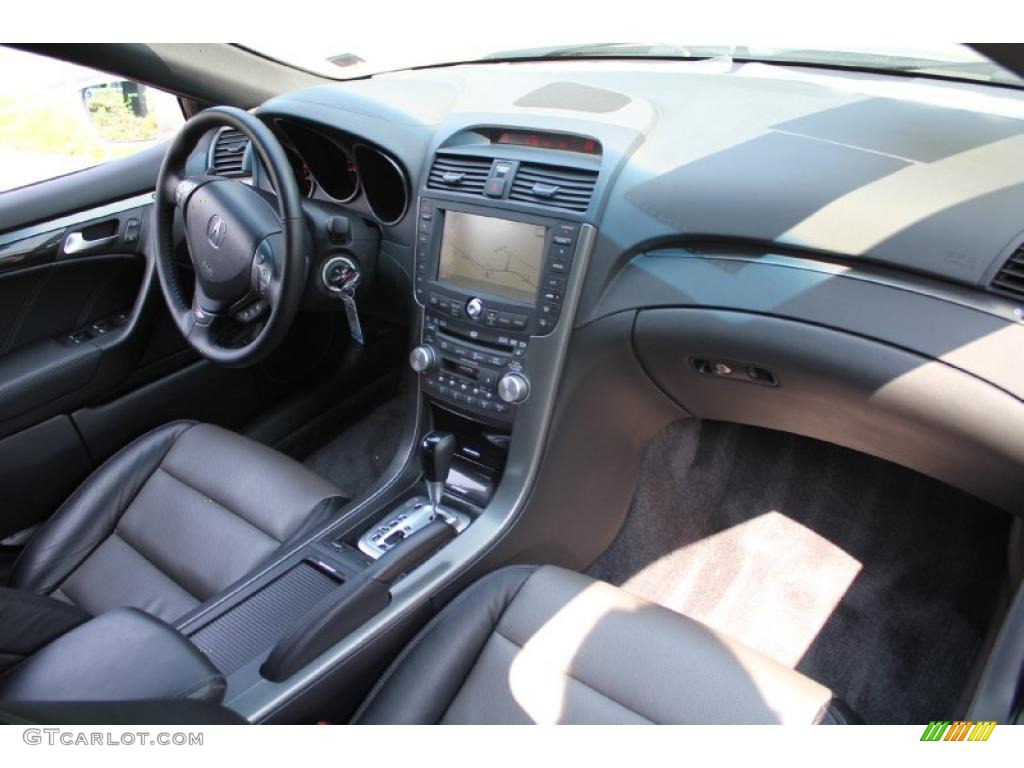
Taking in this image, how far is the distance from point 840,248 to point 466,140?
0.83 m

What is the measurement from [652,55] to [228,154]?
1089mm

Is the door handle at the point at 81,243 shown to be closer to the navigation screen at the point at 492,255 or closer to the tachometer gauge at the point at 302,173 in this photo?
the tachometer gauge at the point at 302,173

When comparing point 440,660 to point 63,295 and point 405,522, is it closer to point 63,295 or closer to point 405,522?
point 405,522

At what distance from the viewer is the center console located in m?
1.51

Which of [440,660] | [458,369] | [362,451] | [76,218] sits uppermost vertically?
[76,218]

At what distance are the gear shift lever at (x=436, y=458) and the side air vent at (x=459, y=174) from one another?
53 centimetres

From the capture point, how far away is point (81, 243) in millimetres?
1983

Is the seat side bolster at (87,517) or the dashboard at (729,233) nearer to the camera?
the dashboard at (729,233)

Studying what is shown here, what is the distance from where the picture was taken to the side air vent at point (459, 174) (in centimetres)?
160

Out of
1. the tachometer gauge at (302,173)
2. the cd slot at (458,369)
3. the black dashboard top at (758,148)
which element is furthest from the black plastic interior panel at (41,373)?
the cd slot at (458,369)

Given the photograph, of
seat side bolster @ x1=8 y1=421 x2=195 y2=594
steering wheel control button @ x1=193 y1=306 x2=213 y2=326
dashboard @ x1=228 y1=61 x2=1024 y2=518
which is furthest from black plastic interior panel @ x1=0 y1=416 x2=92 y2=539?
dashboard @ x1=228 y1=61 x2=1024 y2=518

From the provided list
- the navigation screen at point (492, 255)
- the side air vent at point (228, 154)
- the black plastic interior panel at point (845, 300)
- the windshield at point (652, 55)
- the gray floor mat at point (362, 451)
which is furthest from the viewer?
the gray floor mat at point (362, 451)

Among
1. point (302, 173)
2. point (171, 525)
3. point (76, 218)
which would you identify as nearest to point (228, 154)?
point (302, 173)
